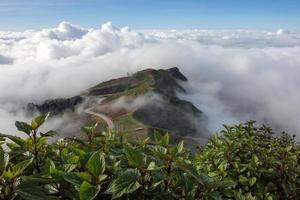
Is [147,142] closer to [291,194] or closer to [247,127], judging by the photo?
[291,194]

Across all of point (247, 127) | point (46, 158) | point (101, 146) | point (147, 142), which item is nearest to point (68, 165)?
point (46, 158)

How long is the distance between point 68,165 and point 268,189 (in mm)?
5467

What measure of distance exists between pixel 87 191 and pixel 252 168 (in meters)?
5.51

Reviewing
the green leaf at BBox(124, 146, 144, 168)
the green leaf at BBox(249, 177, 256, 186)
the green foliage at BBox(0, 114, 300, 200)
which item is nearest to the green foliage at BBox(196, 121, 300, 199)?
the green leaf at BBox(249, 177, 256, 186)

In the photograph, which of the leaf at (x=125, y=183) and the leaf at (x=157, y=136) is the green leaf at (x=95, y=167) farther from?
the leaf at (x=157, y=136)

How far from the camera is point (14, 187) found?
12.9 ft

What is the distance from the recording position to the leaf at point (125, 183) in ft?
13.1

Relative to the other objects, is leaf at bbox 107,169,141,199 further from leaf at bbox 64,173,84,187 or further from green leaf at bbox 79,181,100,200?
leaf at bbox 64,173,84,187

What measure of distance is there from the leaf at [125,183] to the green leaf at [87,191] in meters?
0.18

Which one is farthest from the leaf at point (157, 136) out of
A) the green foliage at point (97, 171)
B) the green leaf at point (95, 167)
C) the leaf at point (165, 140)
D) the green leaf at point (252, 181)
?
the green leaf at point (252, 181)

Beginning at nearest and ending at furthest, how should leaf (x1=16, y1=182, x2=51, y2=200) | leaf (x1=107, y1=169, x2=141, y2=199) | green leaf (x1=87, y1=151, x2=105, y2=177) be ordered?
leaf (x1=16, y1=182, x2=51, y2=200), leaf (x1=107, y1=169, x2=141, y2=199), green leaf (x1=87, y1=151, x2=105, y2=177)

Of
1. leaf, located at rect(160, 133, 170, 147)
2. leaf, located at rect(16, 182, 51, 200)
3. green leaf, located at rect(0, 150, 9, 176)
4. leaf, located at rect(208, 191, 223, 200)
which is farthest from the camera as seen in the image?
leaf, located at rect(160, 133, 170, 147)

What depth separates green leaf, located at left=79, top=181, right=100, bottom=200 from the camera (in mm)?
4012

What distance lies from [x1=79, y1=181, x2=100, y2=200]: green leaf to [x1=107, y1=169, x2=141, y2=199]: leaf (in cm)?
18
